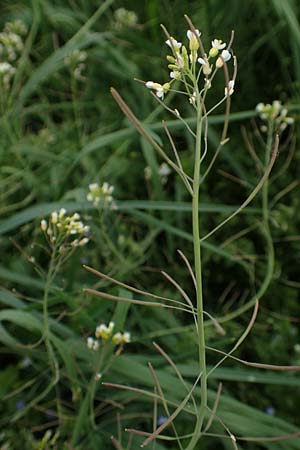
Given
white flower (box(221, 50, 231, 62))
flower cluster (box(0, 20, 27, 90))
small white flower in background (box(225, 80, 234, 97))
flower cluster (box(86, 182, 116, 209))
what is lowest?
flower cluster (box(86, 182, 116, 209))

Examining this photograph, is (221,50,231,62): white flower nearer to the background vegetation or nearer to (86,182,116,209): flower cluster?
the background vegetation

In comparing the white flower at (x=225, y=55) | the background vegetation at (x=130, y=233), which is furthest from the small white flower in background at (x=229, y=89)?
the background vegetation at (x=130, y=233)

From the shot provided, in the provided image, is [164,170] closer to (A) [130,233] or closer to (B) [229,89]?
(A) [130,233]

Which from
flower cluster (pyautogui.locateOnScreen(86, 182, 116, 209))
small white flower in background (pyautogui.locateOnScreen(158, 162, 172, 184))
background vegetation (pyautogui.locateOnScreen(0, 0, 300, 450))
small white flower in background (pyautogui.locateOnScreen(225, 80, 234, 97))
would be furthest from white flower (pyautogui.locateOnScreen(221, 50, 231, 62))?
small white flower in background (pyautogui.locateOnScreen(158, 162, 172, 184))

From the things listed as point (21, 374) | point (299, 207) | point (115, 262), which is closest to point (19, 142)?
point (115, 262)

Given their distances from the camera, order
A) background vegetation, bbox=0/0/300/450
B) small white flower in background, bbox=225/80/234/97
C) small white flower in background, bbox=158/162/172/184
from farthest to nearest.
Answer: small white flower in background, bbox=158/162/172/184 → background vegetation, bbox=0/0/300/450 → small white flower in background, bbox=225/80/234/97

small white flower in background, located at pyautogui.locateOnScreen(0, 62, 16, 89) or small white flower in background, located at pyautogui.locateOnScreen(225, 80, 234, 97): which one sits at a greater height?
small white flower in background, located at pyautogui.locateOnScreen(225, 80, 234, 97)

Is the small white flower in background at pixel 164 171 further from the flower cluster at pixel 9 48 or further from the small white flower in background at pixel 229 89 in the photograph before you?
the small white flower in background at pixel 229 89

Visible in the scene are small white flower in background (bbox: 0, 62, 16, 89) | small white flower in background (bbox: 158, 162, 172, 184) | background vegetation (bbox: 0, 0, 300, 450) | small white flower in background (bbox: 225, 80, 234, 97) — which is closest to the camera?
small white flower in background (bbox: 225, 80, 234, 97)

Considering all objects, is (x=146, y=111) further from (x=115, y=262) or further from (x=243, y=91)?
(x=115, y=262)
